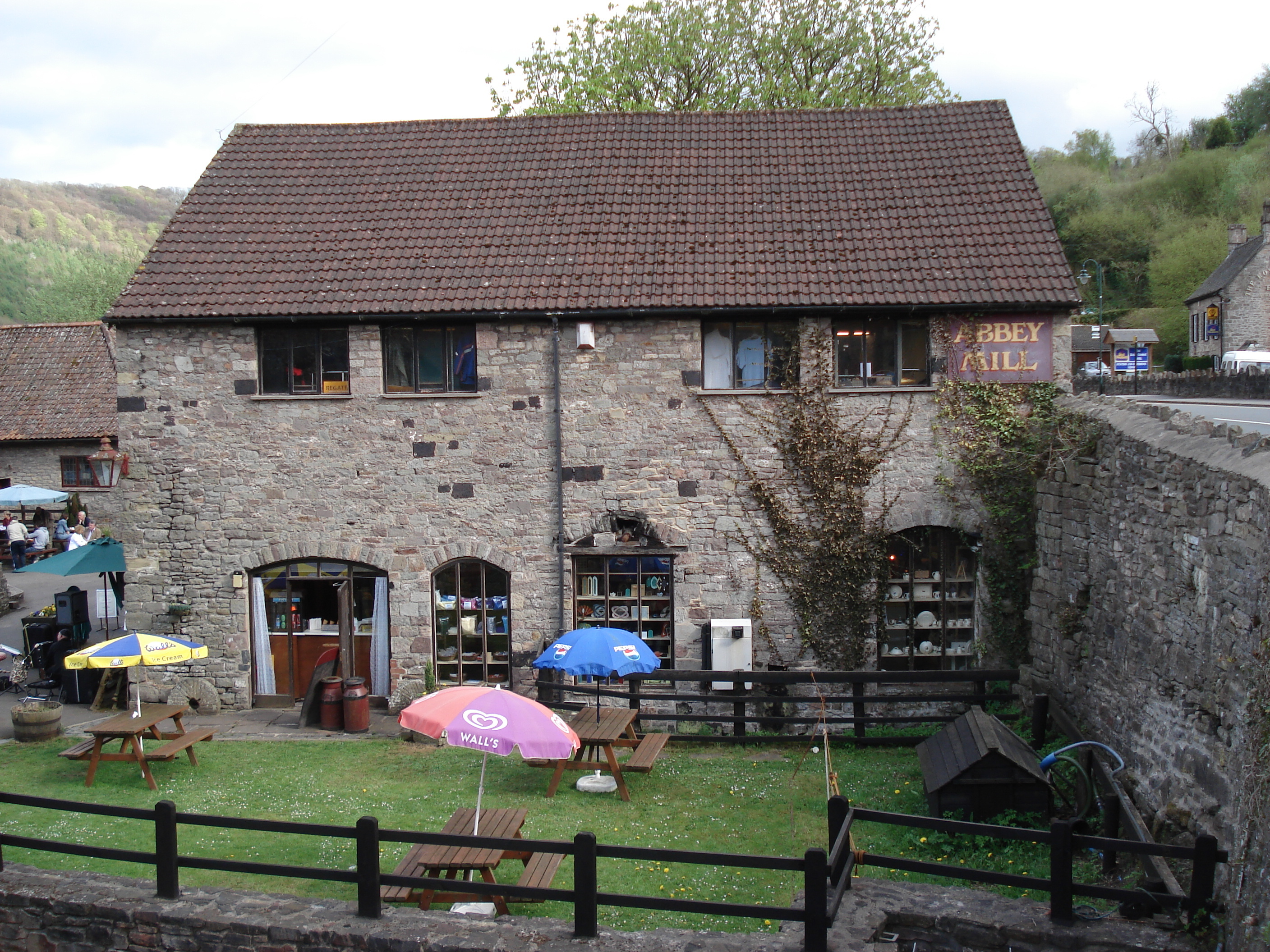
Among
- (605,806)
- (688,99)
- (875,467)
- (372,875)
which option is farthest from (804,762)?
(688,99)

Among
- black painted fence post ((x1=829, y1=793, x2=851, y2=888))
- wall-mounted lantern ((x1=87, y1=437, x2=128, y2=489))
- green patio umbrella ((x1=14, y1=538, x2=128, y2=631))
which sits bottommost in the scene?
black painted fence post ((x1=829, y1=793, x2=851, y2=888))

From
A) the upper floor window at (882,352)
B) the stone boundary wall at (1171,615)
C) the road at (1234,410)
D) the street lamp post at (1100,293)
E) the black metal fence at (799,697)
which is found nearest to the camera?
the stone boundary wall at (1171,615)

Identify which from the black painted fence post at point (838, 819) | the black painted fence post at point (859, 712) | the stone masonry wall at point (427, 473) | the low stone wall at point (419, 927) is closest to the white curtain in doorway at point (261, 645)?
the stone masonry wall at point (427, 473)

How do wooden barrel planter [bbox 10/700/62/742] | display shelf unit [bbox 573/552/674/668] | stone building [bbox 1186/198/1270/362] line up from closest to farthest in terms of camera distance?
wooden barrel planter [bbox 10/700/62/742] → display shelf unit [bbox 573/552/674/668] → stone building [bbox 1186/198/1270/362]

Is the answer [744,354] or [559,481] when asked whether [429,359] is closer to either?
[559,481]

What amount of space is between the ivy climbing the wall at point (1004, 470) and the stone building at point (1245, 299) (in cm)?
3659

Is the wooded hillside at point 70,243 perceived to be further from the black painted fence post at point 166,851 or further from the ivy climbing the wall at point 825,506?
the black painted fence post at point 166,851

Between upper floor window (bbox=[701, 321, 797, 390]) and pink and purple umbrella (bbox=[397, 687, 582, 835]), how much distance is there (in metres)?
6.79

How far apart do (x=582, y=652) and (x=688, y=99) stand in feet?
66.9

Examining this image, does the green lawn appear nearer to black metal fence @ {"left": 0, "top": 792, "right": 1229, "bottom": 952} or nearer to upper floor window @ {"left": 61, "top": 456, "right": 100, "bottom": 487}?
black metal fence @ {"left": 0, "top": 792, "right": 1229, "bottom": 952}

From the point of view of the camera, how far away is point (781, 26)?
25.1 meters

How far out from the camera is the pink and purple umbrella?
668cm

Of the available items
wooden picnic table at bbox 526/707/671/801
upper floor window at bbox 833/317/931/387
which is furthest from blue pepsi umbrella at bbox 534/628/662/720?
upper floor window at bbox 833/317/931/387

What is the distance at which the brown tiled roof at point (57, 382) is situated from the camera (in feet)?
89.9
